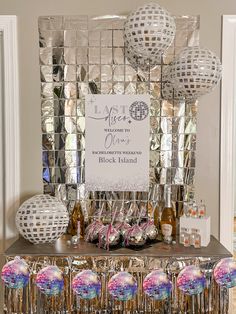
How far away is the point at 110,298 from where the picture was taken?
5.50ft

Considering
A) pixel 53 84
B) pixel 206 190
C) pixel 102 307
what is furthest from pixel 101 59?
pixel 102 307

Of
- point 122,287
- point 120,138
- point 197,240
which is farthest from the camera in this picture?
point 120,138

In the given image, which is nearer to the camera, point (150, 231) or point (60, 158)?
point (150, 231)

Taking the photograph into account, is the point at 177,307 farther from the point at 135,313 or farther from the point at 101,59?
the point at 101,59

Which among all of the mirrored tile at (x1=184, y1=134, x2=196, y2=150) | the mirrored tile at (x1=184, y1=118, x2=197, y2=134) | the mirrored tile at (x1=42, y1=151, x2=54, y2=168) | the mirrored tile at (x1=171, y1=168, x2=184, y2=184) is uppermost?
the mirrored tile at (x1=184, y1=118, x2=197, y2=134)

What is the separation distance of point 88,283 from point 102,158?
64cm

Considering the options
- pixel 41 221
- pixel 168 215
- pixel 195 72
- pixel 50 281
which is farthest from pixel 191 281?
pixel 195 72

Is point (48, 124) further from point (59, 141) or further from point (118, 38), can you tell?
point (118, 38)

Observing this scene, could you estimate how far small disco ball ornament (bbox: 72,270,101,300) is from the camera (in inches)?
63.1

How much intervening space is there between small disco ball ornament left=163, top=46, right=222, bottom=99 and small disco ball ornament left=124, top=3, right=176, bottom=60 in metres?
0.11

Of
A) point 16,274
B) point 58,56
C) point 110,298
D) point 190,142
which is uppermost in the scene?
point 58,56

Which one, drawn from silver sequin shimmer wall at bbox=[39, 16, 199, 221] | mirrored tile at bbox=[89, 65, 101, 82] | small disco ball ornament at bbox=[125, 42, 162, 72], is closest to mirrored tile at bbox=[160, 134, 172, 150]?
silver sequin shimmer wall at bbox=[39, 16, 199, 221]

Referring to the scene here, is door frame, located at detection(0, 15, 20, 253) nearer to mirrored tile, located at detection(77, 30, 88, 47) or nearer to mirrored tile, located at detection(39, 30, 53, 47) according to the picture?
mirrored tile, located at detection(39, 30, 53, 47)

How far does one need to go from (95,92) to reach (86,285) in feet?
3.05
